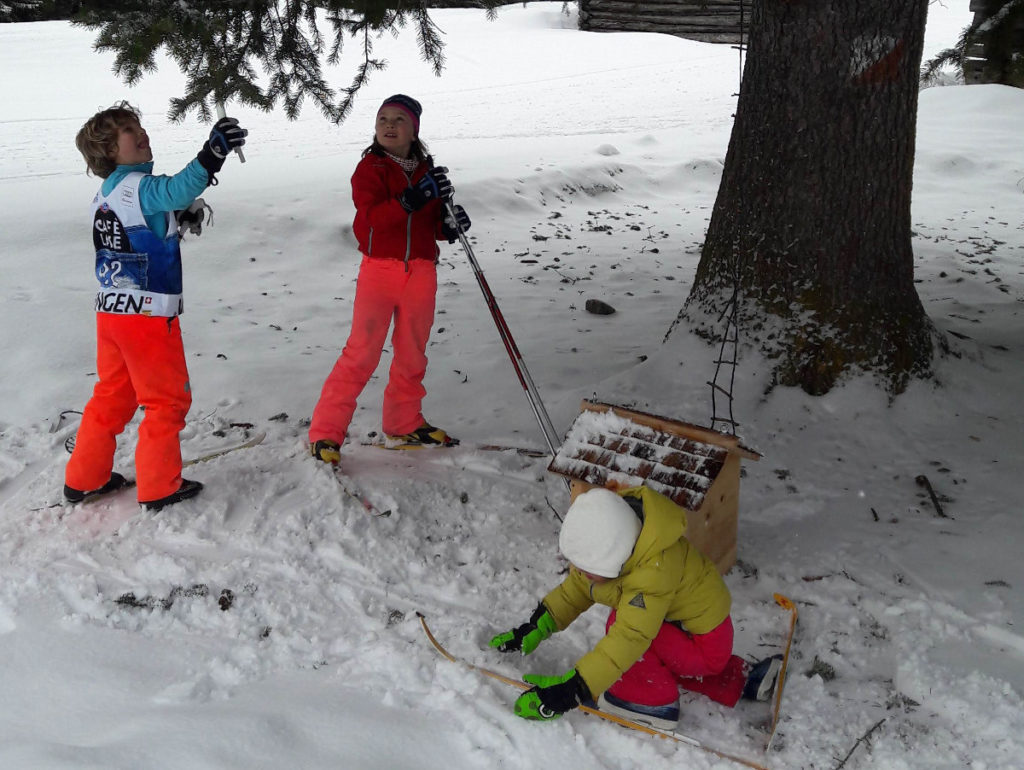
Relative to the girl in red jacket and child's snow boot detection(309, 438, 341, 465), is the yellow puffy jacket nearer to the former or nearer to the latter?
child's snow boot detection(309, 438, 341, 465)

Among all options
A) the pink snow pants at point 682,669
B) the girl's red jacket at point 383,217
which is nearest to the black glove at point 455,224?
the girl's red jacket at point 383,217

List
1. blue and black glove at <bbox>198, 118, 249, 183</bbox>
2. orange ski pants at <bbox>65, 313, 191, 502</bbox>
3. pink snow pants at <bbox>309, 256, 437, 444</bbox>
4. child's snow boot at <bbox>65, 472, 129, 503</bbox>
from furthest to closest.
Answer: pink snow pants at <bbox>309, 256, 437, 444</bbox> < child's snow boot at <bbox>65, 472, 129, 503</bbox> < orange ski pants at <bbox>65, 313, 191, 502</bbox> < blue and black glove at <bbox>198, 118, 249, 183</bbox>

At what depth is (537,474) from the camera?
13.2 ft

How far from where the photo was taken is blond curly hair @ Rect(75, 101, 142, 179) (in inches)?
130

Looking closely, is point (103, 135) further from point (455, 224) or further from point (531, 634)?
point (531, 634)

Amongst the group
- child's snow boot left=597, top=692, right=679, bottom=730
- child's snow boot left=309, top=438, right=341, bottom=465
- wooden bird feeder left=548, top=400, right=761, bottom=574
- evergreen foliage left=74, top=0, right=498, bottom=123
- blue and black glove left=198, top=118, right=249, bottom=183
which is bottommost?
child's snow boot left=597, top=692, right=679, bottom=730

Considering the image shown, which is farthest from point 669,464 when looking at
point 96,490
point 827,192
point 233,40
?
point 233,40

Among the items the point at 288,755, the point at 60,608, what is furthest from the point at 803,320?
the point at 60,608

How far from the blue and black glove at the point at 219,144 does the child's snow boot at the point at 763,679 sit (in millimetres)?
2561

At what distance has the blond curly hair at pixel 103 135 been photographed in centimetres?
329

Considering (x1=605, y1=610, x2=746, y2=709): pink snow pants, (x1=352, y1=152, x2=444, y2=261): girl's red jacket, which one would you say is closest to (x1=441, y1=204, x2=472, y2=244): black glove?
(x1=352, y1=152, x2=444, y2=261): girl's red jacket

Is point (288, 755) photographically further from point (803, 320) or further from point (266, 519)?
point (803, 320)

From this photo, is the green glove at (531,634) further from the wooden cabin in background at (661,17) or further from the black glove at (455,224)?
the wooden cabin in background at (661,17)

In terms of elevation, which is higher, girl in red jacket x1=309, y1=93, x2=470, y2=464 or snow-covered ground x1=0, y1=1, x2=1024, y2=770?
girl in red jacket x1=309, y1=93, x2=470, y2=464
